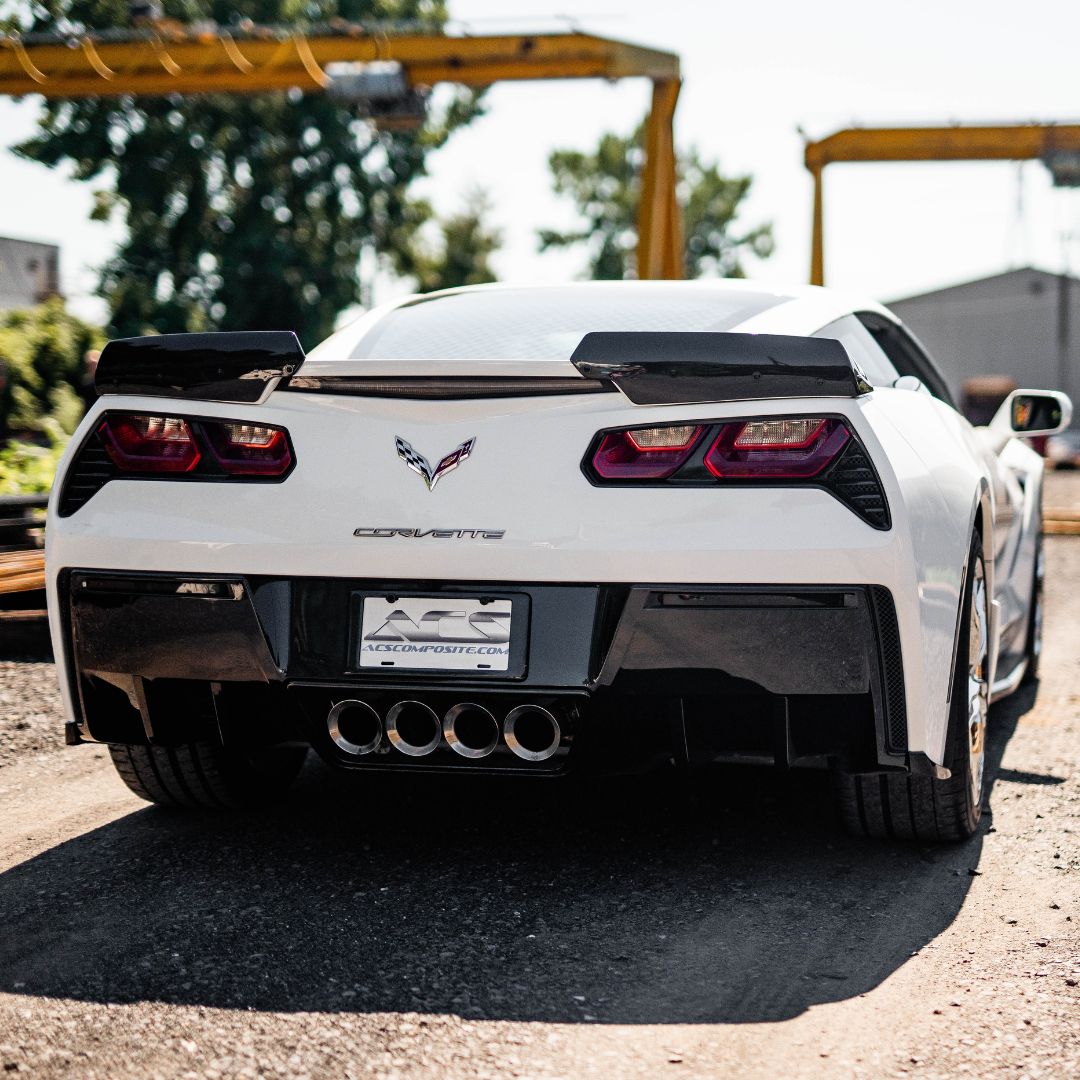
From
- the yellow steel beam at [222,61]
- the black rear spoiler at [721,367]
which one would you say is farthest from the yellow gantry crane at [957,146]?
the black rear spoiler at [721,367]

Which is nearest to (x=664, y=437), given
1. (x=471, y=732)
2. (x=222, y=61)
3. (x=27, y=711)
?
(x=471, y=732)

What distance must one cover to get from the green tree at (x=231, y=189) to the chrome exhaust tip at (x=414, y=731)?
109ft

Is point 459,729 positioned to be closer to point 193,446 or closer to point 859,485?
point 193,446

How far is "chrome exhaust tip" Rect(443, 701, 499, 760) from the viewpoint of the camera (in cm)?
308

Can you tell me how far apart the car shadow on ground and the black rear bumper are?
361 millimetres

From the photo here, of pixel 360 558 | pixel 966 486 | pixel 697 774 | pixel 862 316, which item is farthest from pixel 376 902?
pixel 862 316

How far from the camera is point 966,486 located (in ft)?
12.2

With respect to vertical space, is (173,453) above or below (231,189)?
below

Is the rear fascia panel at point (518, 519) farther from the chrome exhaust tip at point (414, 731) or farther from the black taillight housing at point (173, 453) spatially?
the chrome exhaust tip at point (414, 731)

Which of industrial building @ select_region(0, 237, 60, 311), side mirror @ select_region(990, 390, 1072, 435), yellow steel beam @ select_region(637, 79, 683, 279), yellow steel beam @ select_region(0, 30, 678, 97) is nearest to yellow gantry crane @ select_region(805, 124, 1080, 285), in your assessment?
yellow steel beam @ select_region(637, 79, 683, 279)

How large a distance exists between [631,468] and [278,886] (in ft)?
4.19

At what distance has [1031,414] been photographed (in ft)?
17.6

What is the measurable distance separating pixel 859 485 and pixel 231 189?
38051 mm

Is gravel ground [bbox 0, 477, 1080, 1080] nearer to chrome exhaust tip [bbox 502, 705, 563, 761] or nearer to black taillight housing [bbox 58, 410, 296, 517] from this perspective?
chrome exhaust tip [bbox 502, 705, 563, 761]
